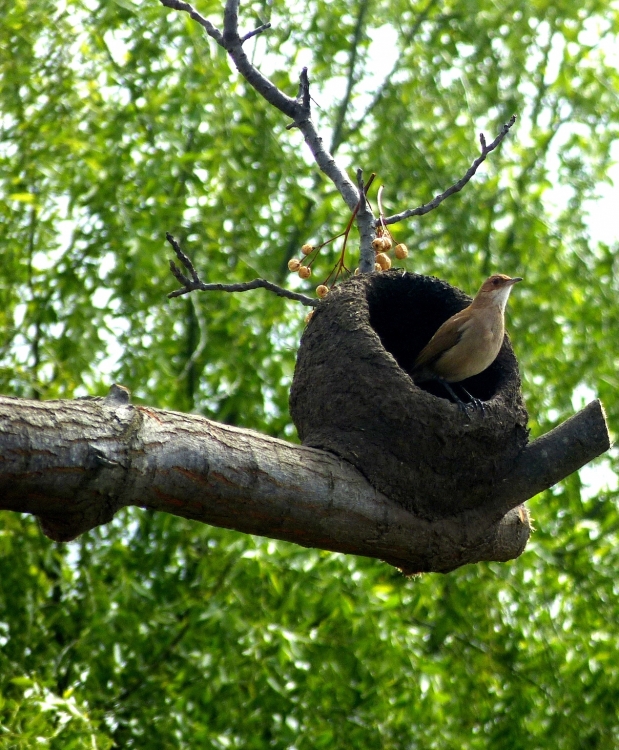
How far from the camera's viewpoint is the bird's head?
18.1 ft

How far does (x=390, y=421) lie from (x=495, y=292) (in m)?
1.76

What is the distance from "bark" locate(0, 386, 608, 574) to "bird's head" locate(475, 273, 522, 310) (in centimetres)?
118

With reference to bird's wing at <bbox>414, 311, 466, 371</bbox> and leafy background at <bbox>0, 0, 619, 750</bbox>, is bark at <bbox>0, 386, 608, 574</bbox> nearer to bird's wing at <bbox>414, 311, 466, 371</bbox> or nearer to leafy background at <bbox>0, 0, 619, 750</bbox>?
bird's wing at <bbox>414, 311, 466, 371</bbox>

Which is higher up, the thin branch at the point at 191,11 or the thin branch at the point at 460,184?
the thin branch at the point at 191,11

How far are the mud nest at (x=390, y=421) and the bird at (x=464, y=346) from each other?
32cm

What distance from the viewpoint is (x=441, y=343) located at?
5.29 meters

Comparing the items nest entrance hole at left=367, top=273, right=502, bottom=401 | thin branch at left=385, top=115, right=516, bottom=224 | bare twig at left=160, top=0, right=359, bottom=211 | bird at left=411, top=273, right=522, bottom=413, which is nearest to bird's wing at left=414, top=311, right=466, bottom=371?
bird at left=411, top=273, right=522, bottom=413

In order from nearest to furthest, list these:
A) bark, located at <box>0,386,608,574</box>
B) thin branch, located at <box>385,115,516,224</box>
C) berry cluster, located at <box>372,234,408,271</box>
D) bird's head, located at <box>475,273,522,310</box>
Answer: bark, located at <box>0,386,608,574</box>, thin branch, located at <box>385,115,516,224</box>, berry cluster, located at <box>372,234,408,271</box>, bird's head, located at <box>475,273,522,310</box>

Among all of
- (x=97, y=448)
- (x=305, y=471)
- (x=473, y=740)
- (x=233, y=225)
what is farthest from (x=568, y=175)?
(x=97, y=448)

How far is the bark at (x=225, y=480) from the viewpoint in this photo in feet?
10.3

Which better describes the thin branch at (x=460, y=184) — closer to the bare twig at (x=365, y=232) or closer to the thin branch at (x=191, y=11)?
the bare twig at (x=365, y=232)

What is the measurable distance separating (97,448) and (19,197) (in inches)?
182

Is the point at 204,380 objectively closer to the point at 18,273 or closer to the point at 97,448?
the point at 18,273

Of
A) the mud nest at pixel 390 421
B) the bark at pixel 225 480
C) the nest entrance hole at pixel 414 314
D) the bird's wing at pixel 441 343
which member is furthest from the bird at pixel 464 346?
the bark at pixel 225 480
